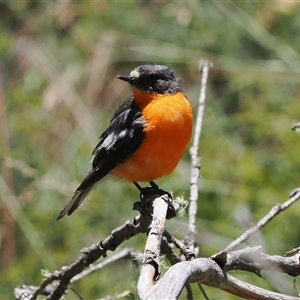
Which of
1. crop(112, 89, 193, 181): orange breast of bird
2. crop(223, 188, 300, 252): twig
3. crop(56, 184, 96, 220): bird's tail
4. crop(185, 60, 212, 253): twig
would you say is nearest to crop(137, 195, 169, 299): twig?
crop(185, 60, 212, 253): twig

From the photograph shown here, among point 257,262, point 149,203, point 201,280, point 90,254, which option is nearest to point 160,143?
point 149,203

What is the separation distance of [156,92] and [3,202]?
2.67 m

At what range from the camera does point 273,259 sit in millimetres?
2512

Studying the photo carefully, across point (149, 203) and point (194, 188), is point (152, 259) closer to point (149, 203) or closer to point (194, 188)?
point (194, 188)

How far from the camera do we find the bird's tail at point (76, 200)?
4.18 m

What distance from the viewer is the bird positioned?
3.87 metres

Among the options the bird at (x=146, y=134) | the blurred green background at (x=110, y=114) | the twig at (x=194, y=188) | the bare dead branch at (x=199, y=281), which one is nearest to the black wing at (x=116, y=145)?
the bird at (x=146, y=134)

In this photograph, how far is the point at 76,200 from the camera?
4250 mm

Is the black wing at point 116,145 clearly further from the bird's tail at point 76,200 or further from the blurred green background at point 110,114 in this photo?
the blurred green background at point 110,114

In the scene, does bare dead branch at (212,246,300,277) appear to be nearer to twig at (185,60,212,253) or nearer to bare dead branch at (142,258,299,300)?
bare dead branch at (142,258,299,300)

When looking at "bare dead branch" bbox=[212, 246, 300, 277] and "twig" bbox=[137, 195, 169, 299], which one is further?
"bare dead branch" bbox=[212, 246, 300, 277]

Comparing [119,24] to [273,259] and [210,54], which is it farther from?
[273,259]

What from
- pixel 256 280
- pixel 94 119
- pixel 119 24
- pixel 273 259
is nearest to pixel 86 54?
pixel 119 24

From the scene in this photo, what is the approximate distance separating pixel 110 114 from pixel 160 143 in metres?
3.90
